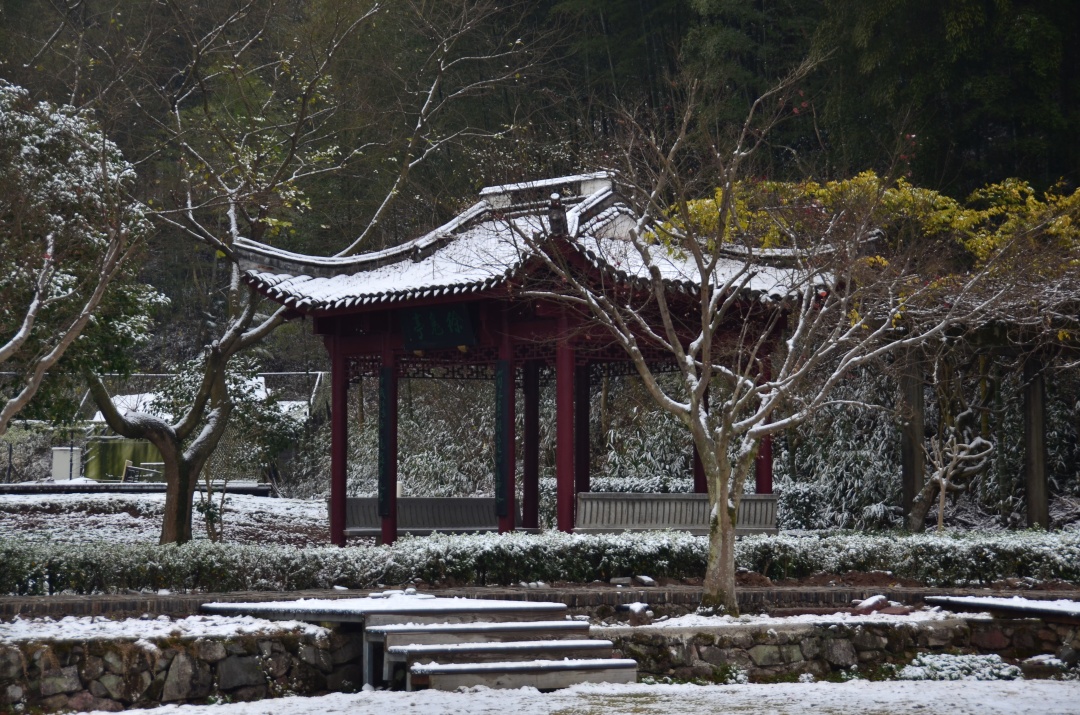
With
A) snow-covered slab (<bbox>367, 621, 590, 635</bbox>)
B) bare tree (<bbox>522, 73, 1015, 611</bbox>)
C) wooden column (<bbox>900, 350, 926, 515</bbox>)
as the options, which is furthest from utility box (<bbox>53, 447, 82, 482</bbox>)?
snow-covered slab (<bbox>367, 621, 590, 635</bbox>)

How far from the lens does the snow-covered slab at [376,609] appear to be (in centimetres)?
917

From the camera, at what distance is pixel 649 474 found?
25422mm

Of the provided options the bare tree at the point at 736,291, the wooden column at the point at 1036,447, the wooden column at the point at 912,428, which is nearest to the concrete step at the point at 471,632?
the bare tree at the point at 736,291

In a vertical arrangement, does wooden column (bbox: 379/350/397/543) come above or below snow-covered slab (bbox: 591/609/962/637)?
above

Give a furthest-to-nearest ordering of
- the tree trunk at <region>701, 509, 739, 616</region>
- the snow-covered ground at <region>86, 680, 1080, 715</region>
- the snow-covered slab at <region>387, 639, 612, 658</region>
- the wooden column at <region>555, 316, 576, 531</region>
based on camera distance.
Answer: the wooden column at <region>555, 316, 576, 531</region>
the tree trunk at <region>701, 509, 739, 616</region>
the snow-covered slab at <region>387, 639, 612, 658</region>
the snow-covered ground at <region>86, 680, 1080, 715</region>

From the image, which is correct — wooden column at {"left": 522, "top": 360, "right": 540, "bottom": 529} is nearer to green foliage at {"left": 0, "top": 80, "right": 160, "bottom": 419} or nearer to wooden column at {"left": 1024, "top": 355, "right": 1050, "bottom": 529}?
green foliage at {"left": 0, "top": 80, "right": 160, "bottom": 419}

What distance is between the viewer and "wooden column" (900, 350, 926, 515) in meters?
17.3

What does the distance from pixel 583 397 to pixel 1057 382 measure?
824 cm

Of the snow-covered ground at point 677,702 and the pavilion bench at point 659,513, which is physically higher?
the pavilion bench at point 659,513

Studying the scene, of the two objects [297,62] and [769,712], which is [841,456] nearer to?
[297,62]

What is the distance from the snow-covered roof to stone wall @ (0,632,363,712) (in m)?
5.89

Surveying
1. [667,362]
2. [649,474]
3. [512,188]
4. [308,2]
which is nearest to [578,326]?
[512,188]

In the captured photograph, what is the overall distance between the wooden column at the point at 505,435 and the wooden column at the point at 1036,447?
7.51m

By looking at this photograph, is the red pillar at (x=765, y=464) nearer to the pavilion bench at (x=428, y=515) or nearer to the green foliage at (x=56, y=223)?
the pavilion bench at (x=428, y=515)
